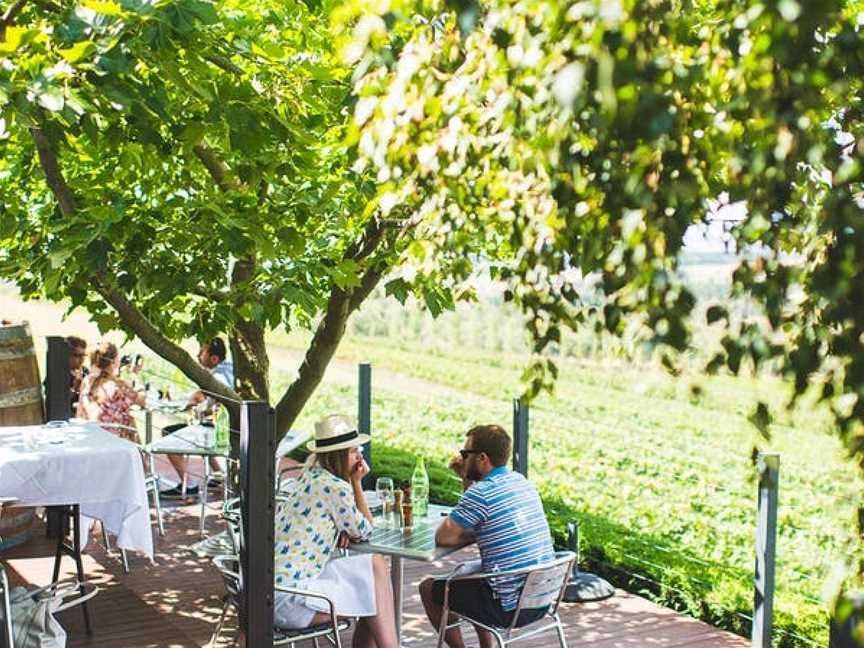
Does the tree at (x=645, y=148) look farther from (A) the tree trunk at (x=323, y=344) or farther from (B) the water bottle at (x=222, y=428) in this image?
(B) the water bottle at (x=222, y=428)

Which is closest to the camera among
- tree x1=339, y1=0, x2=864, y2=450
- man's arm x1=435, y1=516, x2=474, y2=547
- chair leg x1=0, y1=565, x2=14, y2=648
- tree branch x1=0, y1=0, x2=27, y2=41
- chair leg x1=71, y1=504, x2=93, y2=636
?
tree x1=339, y1=0, x2=864, y2=450

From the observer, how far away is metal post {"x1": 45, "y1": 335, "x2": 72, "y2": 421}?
7.73 m

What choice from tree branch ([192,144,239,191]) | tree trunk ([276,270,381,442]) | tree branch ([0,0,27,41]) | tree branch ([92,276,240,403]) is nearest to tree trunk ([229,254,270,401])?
tree trunk ([276,270,381,442])

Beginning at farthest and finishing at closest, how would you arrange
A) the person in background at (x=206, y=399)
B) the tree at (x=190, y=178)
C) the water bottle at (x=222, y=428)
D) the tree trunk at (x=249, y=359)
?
the person in background at (x=206, y=399), the water bottle at (x=222, y=428), the tree trunk at (x=249, y=359), the tree at (x=190, y=178)

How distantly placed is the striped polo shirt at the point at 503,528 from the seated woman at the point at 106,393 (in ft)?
12.7

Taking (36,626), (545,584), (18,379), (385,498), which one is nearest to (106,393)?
(18,379)

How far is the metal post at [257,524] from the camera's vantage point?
15.6 ft

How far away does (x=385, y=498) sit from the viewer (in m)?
5.69

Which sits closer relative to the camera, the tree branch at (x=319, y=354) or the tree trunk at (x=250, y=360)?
the tree branch at (x=319, y=354)

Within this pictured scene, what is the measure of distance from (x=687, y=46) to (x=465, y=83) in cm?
51

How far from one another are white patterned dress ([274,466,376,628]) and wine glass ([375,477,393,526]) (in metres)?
0.38

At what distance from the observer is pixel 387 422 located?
55.9ft

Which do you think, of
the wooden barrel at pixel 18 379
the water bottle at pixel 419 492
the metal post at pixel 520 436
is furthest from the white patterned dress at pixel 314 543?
the wooden barrel at pixel 18 379

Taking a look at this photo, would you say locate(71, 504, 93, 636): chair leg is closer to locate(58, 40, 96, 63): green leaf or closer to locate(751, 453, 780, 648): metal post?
locate(58, 40, 96, 63): green leaf
